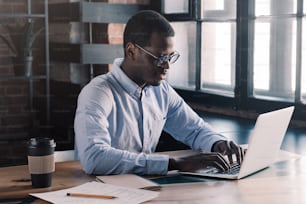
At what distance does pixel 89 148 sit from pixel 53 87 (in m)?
1.84

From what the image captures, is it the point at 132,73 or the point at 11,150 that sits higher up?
the point at 132,73

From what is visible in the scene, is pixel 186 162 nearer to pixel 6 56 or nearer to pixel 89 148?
pixel 89 148

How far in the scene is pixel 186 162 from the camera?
5.30 feet

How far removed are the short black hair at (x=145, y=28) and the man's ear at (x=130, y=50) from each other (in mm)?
13

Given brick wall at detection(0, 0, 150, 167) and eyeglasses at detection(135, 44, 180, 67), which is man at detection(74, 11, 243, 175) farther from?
brick wall at detection(0, 0, 150, 167)

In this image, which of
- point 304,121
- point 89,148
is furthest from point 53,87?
point 89,148

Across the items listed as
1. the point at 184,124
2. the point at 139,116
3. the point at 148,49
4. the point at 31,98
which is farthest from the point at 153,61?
the point at 31,98

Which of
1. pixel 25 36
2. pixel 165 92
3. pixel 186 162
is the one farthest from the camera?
pixel 25 36

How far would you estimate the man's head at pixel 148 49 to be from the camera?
→ 182 centimetres

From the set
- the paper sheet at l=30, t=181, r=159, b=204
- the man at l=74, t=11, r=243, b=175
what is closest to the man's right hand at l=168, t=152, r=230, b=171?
the man at l=74, t=11, r=243, b=175

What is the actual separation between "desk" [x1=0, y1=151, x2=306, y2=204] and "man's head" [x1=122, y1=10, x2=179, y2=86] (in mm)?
358

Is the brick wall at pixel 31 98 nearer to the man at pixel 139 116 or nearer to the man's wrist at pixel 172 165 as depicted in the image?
the man at pixel 139 116

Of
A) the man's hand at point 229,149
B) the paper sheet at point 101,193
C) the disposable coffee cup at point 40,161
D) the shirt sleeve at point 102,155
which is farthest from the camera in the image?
the man's hand at point 229,149

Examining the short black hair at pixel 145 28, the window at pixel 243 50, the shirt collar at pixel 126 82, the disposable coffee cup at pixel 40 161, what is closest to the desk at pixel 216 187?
the disposable coffee cup at pixel 40 161
